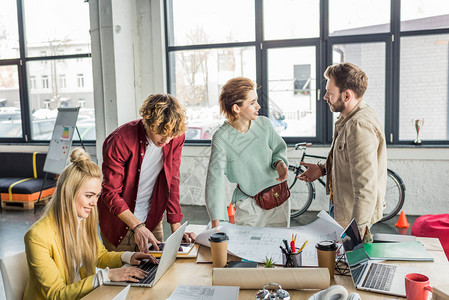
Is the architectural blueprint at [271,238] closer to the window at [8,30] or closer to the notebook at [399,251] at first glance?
the notebook at [399,251]

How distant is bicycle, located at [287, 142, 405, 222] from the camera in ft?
16.0

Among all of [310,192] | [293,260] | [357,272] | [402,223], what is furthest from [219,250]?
[310,192]

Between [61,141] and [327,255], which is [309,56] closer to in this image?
[61,141]

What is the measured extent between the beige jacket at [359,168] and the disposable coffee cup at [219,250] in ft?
2.01

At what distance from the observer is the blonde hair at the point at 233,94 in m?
2.20

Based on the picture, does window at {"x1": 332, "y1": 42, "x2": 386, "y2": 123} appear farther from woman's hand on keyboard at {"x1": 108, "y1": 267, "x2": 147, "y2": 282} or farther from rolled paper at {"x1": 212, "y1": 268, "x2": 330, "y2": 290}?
woman's hand on keyboard at {"x1": 108, "y1": 267, "x2": 147, "y2": 282}

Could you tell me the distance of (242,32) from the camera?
5645 mm

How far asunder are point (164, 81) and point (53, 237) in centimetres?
431

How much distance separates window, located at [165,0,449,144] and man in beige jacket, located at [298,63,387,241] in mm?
3230

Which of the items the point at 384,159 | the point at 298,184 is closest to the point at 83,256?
the point at 384,159

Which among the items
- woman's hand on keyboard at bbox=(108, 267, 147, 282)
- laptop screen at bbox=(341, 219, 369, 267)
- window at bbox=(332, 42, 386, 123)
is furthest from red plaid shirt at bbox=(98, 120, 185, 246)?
window at bbox=(332, 42, 386, 123)

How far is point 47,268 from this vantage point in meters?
1.62

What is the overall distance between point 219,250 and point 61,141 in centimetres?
478

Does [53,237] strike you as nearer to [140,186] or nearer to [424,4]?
[140,186]
